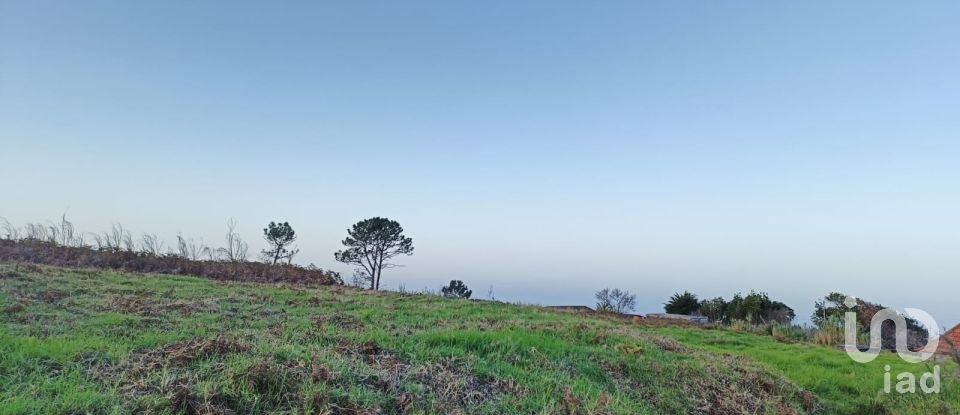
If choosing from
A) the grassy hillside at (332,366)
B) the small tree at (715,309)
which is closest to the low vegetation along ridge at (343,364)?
the grassy hillside at (332,366)

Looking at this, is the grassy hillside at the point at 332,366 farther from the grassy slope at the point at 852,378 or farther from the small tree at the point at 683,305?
the small tree at the point at 683,305

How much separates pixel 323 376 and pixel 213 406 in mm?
870

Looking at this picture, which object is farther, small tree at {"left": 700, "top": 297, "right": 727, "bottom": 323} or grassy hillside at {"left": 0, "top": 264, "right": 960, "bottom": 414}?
small tree at {"left": 700, "top": 297, "right": 727, "bottom": 323}

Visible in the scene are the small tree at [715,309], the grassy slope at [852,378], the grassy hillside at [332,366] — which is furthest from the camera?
the small tree at [715,309]

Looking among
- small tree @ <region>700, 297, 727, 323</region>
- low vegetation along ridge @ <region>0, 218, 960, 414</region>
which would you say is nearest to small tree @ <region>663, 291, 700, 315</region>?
small tree @ <region>700, 297, 727, 323</region>

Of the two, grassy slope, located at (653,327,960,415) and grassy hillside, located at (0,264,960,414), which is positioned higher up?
grassy hillside, located at (0,264,960,414)

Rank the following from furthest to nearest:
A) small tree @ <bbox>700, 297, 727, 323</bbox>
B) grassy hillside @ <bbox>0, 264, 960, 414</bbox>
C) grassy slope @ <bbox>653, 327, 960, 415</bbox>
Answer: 1. small tree @ <bbox>700, 297, 727, 323</bbox>
2. grassy slope @ <bbox>653, 327, 960, 415</bbox>
3. grassy hillside @ <bbox>0, 264, 960, 414</bbox>

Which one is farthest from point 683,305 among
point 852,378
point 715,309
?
point 852,378

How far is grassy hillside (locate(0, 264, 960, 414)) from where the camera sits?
3.71 metres

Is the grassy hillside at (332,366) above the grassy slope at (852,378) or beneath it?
above

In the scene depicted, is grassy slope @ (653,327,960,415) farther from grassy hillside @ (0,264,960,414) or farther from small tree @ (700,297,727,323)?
small tree @ (700,297,727,323)

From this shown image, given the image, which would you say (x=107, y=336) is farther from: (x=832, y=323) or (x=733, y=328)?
(x=832, y=323)

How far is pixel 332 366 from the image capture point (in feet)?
14.8

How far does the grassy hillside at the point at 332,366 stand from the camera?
12.2 ft
